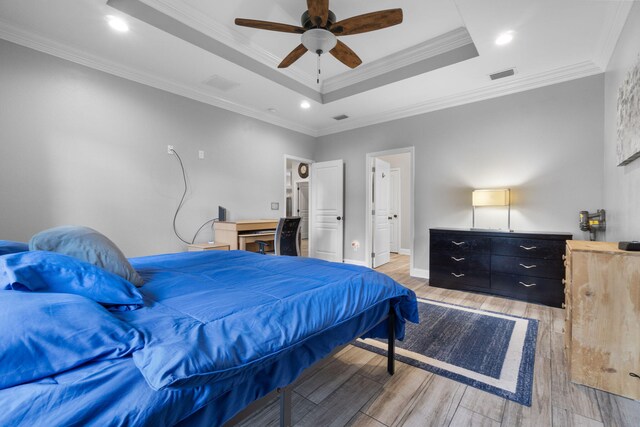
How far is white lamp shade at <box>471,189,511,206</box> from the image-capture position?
3502mm

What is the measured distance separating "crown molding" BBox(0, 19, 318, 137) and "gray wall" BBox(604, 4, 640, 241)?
4191 mm

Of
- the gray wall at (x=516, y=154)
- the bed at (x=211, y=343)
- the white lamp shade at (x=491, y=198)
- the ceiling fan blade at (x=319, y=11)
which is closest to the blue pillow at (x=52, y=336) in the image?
the bed at (x=211, y=343)

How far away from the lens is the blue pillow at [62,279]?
36.4 inches

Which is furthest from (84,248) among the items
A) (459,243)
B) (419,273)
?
(419,273)

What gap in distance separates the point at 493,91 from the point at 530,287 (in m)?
2.52

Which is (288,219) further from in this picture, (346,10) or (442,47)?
(442,47)

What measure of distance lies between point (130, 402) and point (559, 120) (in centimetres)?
456

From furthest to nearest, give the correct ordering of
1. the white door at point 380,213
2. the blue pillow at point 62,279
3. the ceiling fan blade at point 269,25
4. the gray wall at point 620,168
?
the white door at point 380,213, the ceiling fan blade at point 269,25, the gray wall at point 620,168, the blue pillow at point 62,279

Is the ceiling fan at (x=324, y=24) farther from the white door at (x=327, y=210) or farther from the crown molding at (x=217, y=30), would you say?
the white door at (x=327, y=210)

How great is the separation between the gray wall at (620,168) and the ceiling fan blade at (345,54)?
6.78 ft

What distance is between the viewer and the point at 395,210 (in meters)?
6.88


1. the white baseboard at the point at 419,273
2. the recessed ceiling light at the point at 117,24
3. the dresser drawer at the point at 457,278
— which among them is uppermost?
the recessed ceiling light at the point at 117,24

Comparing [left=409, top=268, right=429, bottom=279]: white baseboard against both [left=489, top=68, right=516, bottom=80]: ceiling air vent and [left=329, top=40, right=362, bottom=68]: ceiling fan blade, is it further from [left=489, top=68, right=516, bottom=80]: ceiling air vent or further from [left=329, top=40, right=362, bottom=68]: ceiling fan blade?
[left=329, top=40, right=362, bottom=68]: ceiling fan blade

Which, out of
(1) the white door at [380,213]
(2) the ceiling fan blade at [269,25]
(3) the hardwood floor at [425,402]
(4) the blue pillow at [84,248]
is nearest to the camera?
(4) the blue pillow at [84,248]
